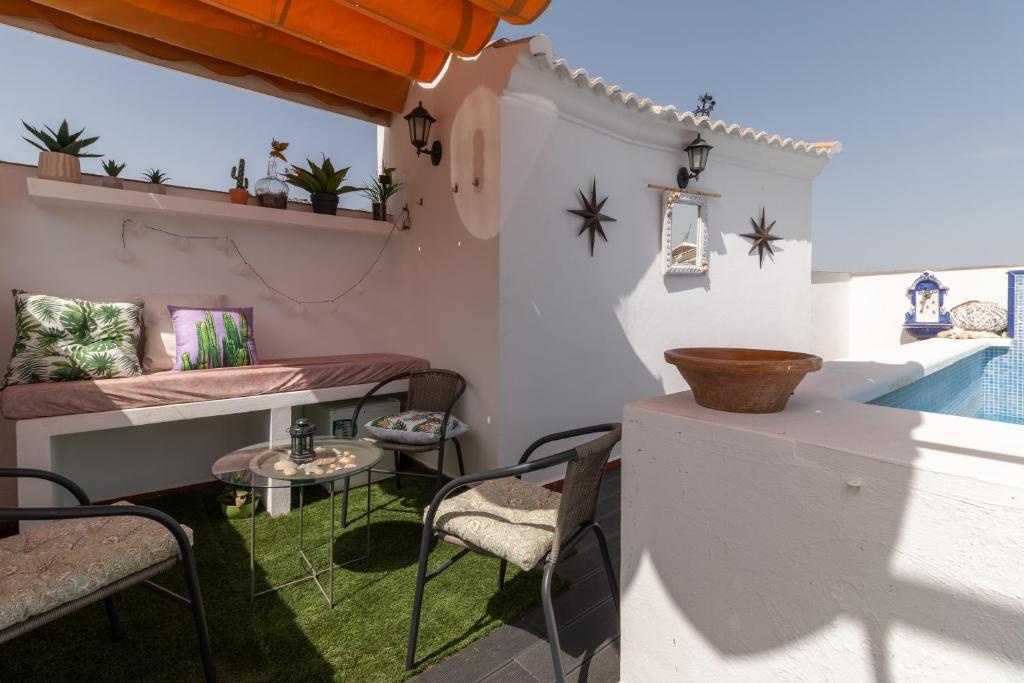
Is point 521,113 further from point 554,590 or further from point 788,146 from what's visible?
point 788,146

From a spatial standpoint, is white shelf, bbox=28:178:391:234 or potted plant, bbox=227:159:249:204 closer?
white shelf, bbox=28:178:391:234

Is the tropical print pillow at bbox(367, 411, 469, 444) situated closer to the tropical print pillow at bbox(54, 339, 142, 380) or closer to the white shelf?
the tropical print pillow at bbox(54, 339, 142, 380)

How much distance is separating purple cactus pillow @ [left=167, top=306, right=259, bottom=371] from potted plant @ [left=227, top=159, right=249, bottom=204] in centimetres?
83

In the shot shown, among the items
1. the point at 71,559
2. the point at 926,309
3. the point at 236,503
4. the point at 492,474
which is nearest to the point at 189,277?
the point at 236,503

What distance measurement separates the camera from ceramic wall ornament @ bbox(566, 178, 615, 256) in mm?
3537

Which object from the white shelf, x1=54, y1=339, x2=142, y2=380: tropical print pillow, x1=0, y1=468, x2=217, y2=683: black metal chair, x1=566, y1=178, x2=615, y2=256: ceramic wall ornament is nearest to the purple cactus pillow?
x1=54, y1=339, x2=142, y2=380: tropical print pillow

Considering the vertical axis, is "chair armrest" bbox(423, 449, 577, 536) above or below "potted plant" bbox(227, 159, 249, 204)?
below

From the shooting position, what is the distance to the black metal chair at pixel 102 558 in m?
1.24

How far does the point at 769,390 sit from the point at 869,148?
1109 cm

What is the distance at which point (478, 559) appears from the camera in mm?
2395

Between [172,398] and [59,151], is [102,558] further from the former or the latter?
[59,151]

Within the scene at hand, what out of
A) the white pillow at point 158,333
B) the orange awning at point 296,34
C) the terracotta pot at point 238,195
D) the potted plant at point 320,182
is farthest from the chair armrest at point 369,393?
the orange awning at point 296,34

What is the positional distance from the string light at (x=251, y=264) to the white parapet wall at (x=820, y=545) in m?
3.28

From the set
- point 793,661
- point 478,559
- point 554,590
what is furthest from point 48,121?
point 793,661
